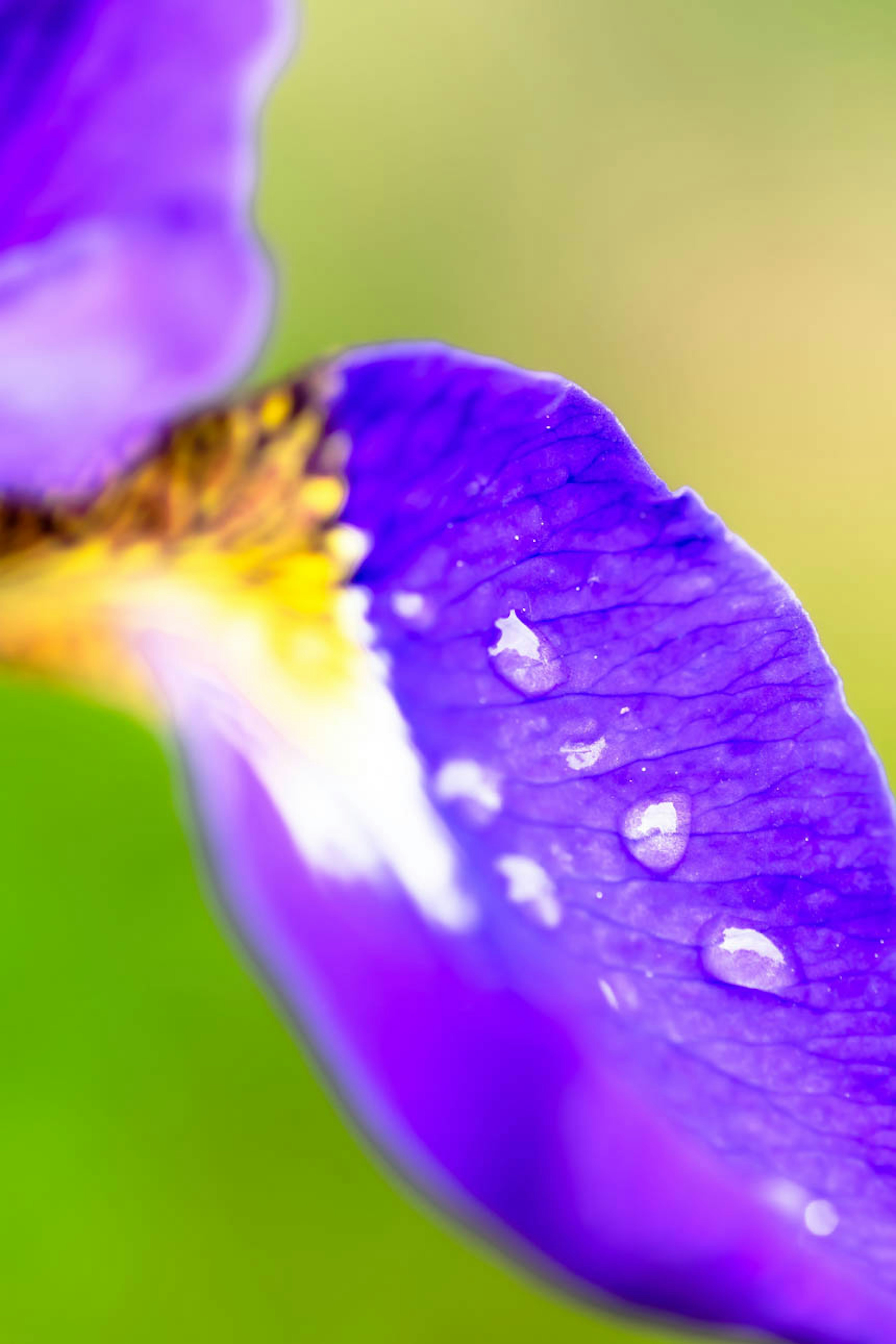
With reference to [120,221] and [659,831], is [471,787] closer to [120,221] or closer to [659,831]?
[659,831]

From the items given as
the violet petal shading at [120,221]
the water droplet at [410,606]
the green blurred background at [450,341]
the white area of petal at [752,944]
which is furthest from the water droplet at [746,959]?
the green blurred background at [450,341]

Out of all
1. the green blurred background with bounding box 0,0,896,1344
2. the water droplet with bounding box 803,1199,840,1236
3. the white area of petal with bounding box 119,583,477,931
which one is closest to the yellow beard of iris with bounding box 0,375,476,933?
the white area of petal with bounding box 119,583,477,931

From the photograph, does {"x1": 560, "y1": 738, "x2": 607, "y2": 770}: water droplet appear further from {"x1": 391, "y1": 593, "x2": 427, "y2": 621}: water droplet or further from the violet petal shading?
the violet petal shading

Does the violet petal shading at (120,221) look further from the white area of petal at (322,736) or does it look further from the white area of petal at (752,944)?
the white area of petal at (752,944)

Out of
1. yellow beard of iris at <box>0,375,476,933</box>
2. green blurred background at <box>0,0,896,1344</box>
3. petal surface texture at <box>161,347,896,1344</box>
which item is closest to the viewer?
petal surface texture at <box>161,347,896,1344</box>

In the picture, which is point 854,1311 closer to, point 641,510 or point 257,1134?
point 641,510

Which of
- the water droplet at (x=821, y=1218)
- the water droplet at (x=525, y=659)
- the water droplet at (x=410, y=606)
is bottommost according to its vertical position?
the water droplet at (x=821, y=1218)
